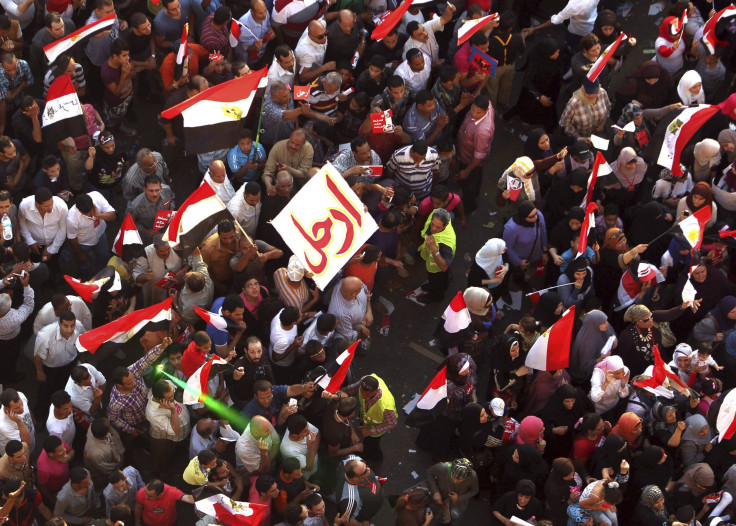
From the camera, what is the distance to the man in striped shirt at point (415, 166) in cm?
1391

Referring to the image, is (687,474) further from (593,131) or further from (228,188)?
(228,188)

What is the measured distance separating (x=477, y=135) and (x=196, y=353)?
15.4ft

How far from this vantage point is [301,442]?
11664 millimetres

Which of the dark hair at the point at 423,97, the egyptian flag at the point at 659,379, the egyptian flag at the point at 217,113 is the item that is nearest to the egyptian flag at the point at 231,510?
the egyptian flag at the point at 659,379

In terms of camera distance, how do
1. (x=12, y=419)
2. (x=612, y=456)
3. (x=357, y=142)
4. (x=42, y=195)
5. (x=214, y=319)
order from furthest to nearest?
1. (x=357, y=142)
2. (x=42, y=195)
3. (x=214, y=319)
4. (x=612, y=456)
5. (x=12, y=419)

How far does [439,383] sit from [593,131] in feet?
15.5

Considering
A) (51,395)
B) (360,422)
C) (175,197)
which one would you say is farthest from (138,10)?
(360,422)

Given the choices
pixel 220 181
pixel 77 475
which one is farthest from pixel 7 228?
pixel 77 475

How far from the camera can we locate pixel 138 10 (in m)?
16.0

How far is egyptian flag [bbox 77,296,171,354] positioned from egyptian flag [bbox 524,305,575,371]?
381 cm

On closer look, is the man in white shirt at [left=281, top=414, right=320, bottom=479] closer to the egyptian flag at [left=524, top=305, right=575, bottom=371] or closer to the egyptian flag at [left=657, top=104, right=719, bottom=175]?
the egyptian flag at [left=524, top=305, right=575, bottom=371]

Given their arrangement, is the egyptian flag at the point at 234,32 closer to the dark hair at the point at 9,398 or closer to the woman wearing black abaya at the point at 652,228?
the woman wearing black abaya at the point at 652,228

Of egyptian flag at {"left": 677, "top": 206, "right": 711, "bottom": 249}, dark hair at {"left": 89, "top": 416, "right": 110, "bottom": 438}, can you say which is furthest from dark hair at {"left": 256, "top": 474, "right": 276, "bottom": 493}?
egyptian flag at {"left": 677, "top": 206, "right": 711, "bottom": 249}

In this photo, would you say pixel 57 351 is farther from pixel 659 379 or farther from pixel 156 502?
pixel 659 379
